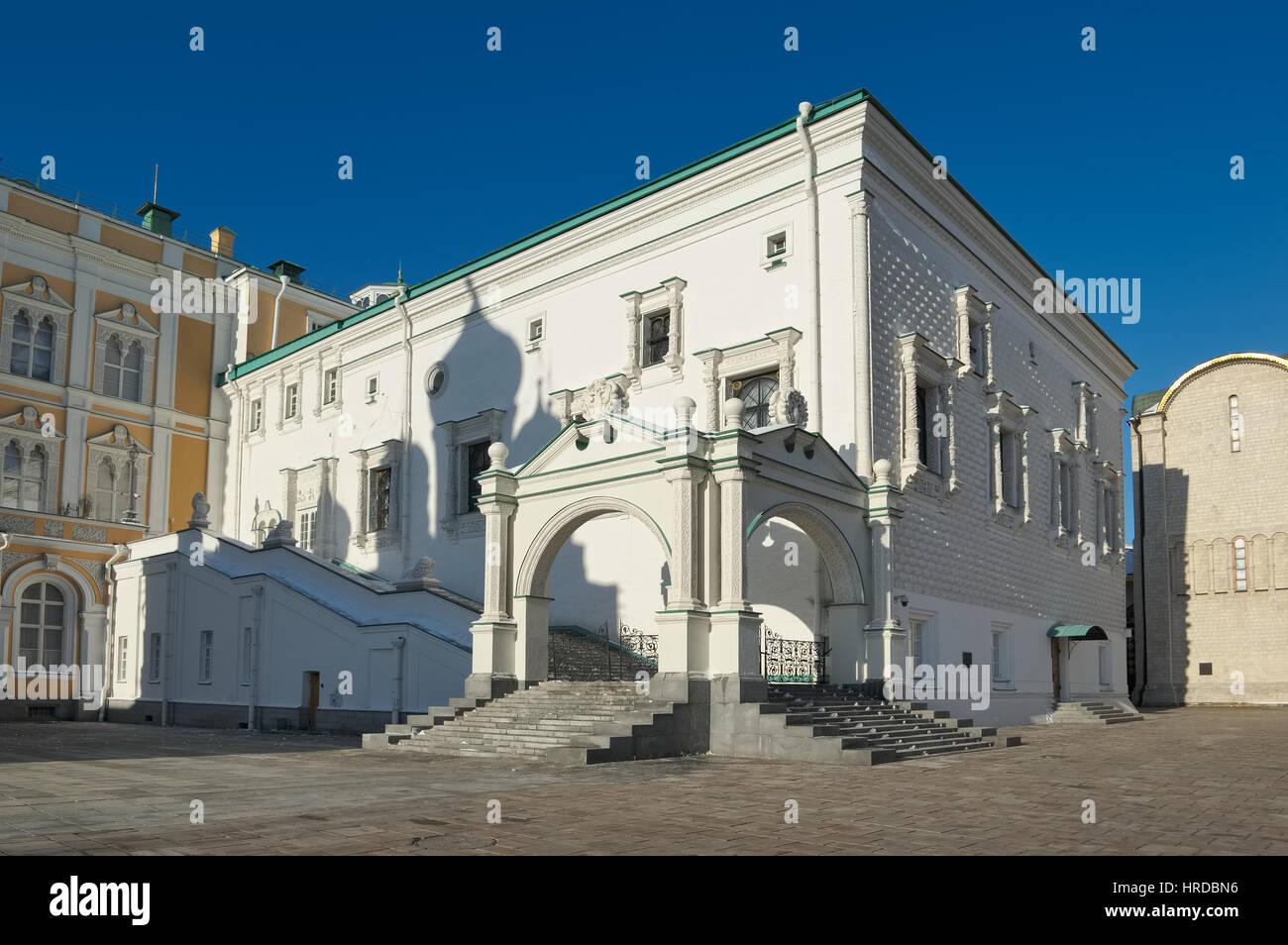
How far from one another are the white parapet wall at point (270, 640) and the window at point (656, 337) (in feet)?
22.7

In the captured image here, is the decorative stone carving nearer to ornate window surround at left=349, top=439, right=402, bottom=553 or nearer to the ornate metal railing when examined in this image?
ornate window surround at left=349, top=439, right=402, bottom=553

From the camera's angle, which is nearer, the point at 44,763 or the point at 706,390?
the point at 44,763

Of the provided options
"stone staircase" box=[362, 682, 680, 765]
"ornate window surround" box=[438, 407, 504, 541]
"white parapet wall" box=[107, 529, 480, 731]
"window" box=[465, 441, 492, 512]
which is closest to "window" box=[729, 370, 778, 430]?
"stone staircase" box=[362, 682, 680, 765]

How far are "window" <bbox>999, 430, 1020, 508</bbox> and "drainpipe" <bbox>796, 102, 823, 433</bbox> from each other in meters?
8.19

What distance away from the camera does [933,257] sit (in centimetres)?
2400

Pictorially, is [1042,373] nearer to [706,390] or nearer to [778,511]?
[706,390]

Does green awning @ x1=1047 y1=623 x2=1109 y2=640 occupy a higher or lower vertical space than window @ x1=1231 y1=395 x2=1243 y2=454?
lower

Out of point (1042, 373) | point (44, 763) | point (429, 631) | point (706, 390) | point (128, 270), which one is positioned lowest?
point (44, 763)

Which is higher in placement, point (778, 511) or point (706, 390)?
point (706, 390)

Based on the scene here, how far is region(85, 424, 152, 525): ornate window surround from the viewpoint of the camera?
110ft

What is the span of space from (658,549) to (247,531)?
63.1ft

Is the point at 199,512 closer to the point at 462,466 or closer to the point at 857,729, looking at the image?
the point at 462,466
